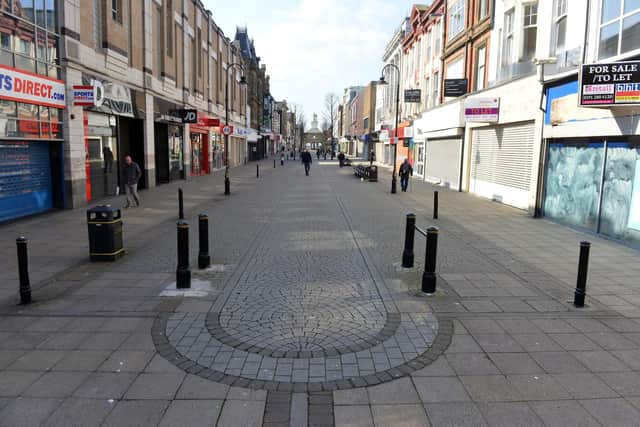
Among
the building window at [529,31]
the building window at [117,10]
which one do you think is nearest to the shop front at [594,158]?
the building window at [529,31]

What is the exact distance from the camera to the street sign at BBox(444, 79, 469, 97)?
2234 cm

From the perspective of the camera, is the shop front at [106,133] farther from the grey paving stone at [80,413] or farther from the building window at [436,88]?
A: the building window at [436,88]

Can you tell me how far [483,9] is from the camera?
20.8 m

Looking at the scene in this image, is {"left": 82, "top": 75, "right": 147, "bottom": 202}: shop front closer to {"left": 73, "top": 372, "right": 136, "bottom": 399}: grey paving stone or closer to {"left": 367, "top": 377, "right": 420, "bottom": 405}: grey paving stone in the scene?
{"left": 73, "top": 372, "right": 136, "bottom": 399}: grey paving stone

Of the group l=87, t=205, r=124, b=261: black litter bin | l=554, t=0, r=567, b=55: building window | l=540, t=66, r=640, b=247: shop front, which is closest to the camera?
l=87, t=205, r=124, b=261: black litter bin

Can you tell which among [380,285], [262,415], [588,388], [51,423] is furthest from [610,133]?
[51,423]

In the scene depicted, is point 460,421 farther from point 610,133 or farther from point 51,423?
point 610,133

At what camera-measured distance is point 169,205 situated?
16312 mm

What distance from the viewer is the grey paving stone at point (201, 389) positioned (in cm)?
391

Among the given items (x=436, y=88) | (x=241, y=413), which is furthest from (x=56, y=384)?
(x=436, y=88)

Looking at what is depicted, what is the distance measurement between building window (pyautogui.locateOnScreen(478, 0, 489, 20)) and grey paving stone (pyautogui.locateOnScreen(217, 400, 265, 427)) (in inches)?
826

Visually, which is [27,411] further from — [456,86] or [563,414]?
[456,86]

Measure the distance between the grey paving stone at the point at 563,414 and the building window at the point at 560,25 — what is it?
12510 millimetres

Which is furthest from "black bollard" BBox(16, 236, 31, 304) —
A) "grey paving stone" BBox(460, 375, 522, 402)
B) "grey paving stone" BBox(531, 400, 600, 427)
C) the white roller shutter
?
the white roller shutter
